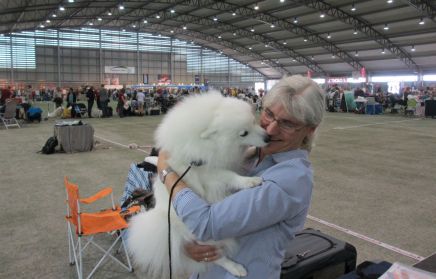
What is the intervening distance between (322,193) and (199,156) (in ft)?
13.4

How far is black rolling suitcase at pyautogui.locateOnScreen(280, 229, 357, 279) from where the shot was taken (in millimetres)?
2055

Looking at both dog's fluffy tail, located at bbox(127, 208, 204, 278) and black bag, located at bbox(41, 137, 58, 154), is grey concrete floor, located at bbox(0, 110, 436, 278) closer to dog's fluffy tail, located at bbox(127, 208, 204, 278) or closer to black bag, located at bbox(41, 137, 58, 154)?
black bag, located at bbox(41, 137, 58, 154)

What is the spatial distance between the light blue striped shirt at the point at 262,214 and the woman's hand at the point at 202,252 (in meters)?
0.08

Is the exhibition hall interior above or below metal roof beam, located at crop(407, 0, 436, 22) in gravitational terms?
below

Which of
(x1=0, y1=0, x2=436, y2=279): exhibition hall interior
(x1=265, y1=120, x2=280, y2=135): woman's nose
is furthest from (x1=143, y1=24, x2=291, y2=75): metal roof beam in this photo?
(x1=265, y1=120, x2=280, y2=135): woman's nose

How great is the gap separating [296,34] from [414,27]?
28.2 feet

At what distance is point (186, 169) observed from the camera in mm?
1387

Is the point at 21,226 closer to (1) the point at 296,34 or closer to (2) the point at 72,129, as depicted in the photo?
(2) the point at 72,129

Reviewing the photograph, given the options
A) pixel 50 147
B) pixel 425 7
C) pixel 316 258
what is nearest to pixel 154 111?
pixel 50 147

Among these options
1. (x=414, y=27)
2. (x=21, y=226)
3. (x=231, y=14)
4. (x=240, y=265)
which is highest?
(x=231, y=14)

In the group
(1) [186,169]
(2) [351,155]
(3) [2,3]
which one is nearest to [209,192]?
(1) [186,169]

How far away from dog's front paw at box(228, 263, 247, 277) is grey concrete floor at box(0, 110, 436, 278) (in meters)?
0.69

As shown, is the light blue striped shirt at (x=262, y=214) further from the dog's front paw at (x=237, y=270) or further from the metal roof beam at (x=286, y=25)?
the metal roof beam at (x=286, y=25)

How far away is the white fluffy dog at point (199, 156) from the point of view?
1399 mm
